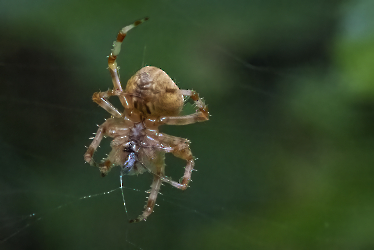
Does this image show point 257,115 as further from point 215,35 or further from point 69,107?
point 69,107

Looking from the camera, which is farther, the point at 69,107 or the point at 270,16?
the point at 270,16

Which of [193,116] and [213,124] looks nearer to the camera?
[193,116]

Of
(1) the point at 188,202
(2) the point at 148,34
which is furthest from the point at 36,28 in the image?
(1) the point at 188,202

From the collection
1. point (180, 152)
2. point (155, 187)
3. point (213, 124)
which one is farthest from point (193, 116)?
point (213, 124)

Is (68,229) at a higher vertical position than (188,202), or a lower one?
lower

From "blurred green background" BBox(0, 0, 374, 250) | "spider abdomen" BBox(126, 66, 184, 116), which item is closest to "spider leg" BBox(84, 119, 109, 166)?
"spider abdomen" BBox(126, 66, 184, 116)

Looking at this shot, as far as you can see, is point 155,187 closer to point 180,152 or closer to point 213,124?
point 180,152
